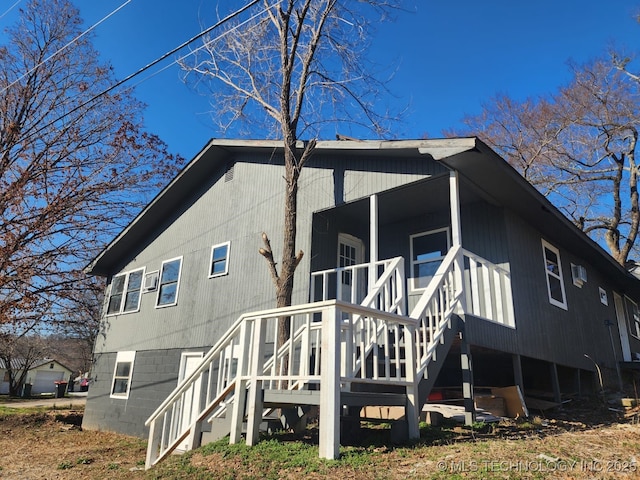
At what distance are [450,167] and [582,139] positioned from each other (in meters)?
17.5

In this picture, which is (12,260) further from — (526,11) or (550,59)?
(550,59)

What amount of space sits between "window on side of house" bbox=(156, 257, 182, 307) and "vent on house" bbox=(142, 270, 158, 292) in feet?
0.99

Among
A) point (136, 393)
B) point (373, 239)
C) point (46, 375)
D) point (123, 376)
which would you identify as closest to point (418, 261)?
point (373, 239)

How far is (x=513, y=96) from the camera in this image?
77.0 feet

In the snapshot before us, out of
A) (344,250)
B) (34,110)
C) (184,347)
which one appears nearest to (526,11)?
(344,250)

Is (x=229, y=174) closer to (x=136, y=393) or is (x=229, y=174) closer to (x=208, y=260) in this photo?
(x=208, y=260)

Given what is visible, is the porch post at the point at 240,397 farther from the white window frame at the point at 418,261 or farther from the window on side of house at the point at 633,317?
the window on side of house at the point at 633,317

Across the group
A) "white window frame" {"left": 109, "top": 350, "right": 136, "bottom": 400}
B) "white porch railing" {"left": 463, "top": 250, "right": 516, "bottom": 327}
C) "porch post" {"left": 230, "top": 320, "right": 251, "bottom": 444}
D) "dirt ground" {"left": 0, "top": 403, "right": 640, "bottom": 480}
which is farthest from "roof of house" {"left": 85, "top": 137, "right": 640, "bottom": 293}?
"porch post" {"left": 230, "top": 320, "right": 251, "bottom": 444}

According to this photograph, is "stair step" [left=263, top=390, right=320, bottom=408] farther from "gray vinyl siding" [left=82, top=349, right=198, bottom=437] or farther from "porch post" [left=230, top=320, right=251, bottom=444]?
"gray vinyl siding" [left=82, top=349, right=198, bottom=437]

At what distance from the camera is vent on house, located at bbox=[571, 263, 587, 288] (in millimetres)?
11117

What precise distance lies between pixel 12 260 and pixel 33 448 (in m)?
7.43

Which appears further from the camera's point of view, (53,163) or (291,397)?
(53,163)

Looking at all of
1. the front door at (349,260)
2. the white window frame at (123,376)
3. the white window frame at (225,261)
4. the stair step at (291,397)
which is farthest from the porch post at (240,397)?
the white window frame at (123,376)

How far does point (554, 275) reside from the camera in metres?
10.3
